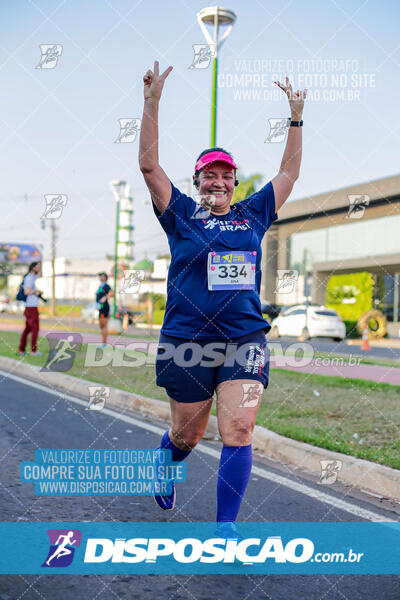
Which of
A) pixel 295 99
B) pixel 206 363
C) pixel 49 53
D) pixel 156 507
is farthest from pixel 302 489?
pixel 49 53

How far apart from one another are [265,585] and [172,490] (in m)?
1.05

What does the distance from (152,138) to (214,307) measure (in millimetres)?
889

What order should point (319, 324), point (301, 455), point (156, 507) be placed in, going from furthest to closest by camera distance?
point (319, 324), point (301, 455), point (156, 507)

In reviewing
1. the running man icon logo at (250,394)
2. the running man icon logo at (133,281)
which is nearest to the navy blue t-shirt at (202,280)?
the running man icon logo at (250,394)

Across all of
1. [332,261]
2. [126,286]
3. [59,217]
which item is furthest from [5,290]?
[59,217]

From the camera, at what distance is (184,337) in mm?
3492

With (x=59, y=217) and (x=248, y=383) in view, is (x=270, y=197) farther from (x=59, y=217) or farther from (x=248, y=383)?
(x=59, y=217)

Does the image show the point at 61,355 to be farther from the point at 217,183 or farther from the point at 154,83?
the point at 154,83

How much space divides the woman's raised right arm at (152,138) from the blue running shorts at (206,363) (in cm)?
79

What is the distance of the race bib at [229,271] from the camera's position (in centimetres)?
345

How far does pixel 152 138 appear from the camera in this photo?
334cm

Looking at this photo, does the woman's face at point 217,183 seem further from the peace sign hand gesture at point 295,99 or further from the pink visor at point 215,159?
the peace sign hand gesture at point 295,99

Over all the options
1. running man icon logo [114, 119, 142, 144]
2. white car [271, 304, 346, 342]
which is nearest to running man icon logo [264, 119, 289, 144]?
running man icon logo [114, 119, 142, 144]

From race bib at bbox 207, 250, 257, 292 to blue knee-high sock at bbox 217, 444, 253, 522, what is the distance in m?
0.82
